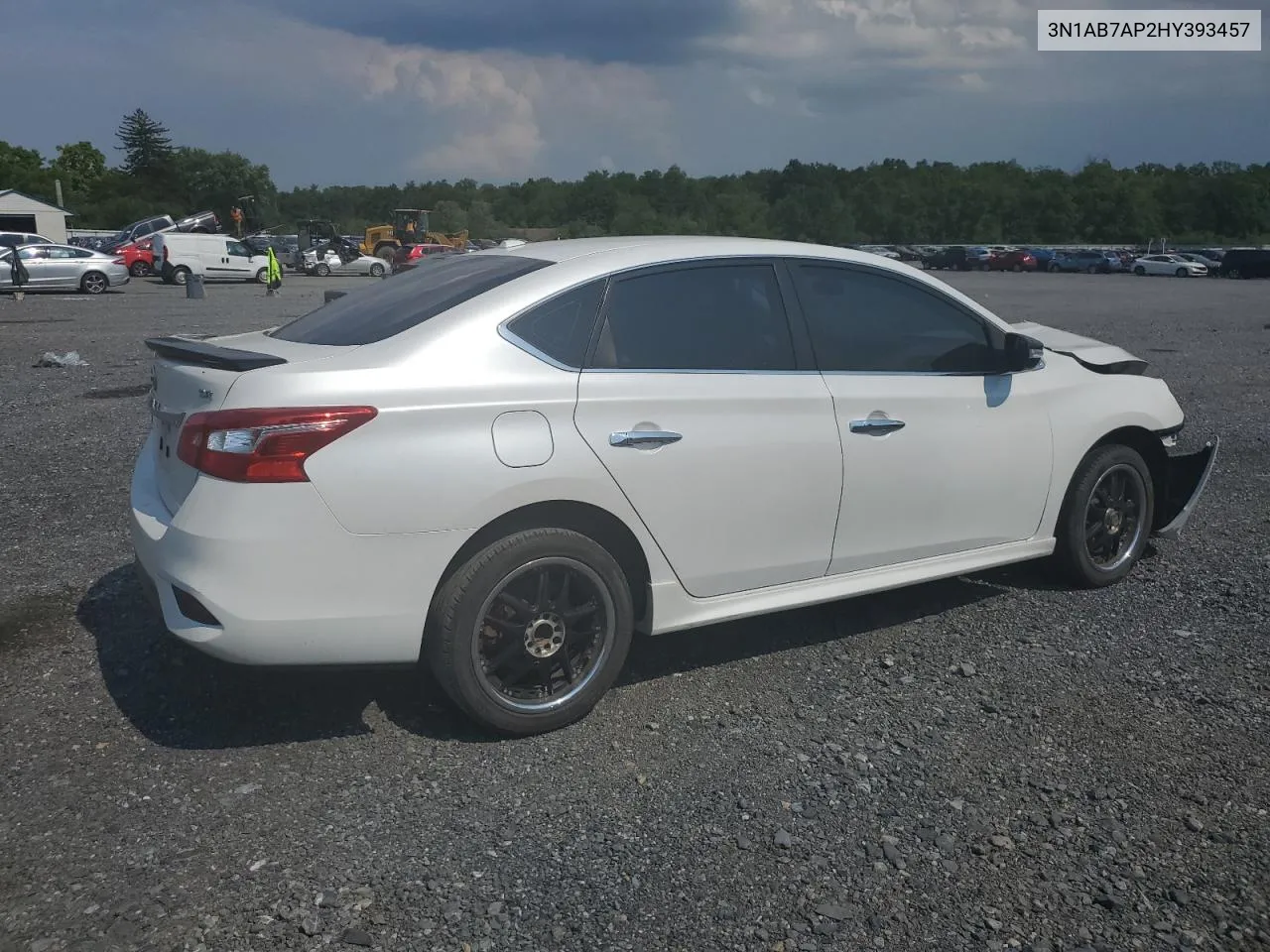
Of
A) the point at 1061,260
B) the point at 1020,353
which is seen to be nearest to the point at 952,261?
the point at 1061,260

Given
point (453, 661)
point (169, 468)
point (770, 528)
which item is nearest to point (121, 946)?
point (453, 661)

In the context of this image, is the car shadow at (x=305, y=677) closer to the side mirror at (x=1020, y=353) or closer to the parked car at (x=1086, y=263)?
the side mirror at (x=1020, y=353)

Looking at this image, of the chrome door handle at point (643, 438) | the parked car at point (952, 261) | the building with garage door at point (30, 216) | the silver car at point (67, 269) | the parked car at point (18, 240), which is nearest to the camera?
the chrome door handle at point (643, 438)

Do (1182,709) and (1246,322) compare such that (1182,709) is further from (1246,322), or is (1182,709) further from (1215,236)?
(1215,236)

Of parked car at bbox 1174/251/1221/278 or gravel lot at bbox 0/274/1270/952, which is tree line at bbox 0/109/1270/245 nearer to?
parked car at bbox 1174/251/1221/278

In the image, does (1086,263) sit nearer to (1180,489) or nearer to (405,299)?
(1180,489)

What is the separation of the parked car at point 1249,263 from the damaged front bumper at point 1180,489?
2364 inches

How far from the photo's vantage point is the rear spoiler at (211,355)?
3844 mm

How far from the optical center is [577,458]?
3.93m

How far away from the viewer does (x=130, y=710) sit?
4230mm

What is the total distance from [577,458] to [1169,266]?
65.4 meters

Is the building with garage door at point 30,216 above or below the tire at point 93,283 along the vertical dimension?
above

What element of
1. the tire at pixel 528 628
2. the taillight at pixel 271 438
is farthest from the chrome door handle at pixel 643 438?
the taillight at pixel 271 438

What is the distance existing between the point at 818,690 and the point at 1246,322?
971 inches
